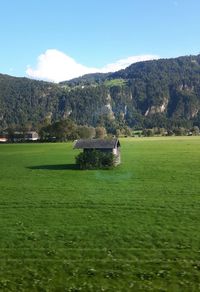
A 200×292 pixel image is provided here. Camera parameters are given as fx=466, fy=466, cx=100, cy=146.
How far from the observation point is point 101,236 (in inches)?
1065

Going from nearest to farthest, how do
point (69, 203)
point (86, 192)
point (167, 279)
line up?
point (167, 279), point (69, 203), point (86, 192)

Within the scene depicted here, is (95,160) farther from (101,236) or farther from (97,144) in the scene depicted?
(101,236)

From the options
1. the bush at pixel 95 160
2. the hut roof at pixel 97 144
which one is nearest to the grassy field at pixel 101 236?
the bush at pixel 95 160

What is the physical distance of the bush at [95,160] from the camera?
65562 mm

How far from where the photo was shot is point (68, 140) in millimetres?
190625

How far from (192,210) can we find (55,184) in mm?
19704

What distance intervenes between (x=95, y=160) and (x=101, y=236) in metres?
38.9

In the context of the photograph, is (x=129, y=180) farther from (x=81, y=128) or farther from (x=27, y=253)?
(x=81, y=128)

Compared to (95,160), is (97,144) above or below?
above

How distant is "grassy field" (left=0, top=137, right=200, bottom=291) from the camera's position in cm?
2034

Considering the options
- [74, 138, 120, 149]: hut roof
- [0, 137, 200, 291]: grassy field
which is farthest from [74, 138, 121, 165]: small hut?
[0, 137, 200, 291]: grassy field

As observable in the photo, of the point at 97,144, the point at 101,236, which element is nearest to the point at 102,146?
the point at 97,144

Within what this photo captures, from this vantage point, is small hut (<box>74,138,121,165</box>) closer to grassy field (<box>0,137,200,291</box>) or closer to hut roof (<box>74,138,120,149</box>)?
hut roof (<box>74,138,120,149</box>)

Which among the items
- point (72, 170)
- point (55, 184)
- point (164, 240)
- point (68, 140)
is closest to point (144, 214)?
point (164, 240)
